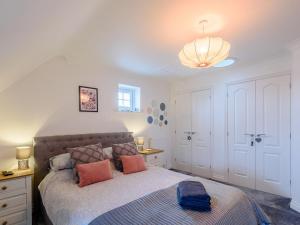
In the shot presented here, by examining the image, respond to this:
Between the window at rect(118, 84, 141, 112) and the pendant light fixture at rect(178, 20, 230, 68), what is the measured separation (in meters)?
2.19

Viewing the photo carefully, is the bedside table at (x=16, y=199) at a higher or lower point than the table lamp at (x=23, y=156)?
lower

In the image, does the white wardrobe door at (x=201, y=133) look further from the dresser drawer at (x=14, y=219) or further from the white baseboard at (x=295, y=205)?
the dresser drawer at (x=14, y=219)

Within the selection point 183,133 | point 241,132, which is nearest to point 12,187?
point 183,133

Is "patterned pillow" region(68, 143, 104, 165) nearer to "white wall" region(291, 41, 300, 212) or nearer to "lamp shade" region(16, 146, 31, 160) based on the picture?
"lamp shade" region(16, 146, 31, 160)

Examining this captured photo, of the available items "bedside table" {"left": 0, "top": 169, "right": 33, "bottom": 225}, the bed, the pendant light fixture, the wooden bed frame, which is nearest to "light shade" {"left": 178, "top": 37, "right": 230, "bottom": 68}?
the pendant light fixture

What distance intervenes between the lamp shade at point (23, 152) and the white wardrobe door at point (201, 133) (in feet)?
10.8

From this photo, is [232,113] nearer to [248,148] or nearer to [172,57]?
[248,148]

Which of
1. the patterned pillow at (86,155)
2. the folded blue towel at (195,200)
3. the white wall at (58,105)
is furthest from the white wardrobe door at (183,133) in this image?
the folded blue towel at (195,200)

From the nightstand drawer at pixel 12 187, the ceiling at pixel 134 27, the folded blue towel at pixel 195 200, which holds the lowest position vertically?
the nightstand drawer at pixel 12 187

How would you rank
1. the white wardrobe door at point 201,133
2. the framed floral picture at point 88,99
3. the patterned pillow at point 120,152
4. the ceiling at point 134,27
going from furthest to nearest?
the white wardrobe door at point 201,133 → the framed floral picture at point 88,99 → the patterned pillow at point 120,152 → the ceiling at point 134,27

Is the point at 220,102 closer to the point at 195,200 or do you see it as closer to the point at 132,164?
the point at 132,164

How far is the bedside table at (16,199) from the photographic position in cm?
198

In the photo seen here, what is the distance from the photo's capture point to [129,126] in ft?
12.5

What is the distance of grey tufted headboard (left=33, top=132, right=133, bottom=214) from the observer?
95.7 inches
